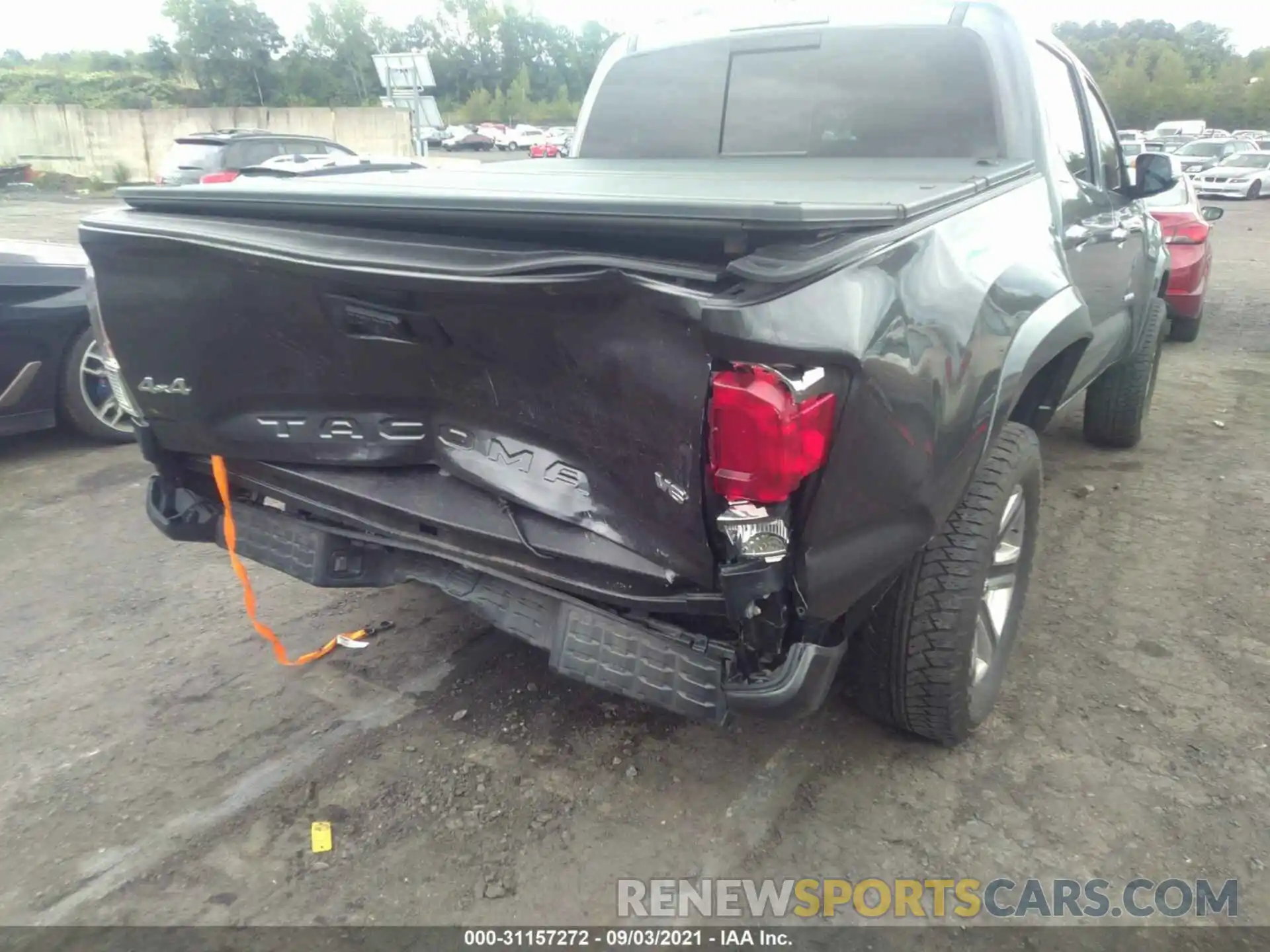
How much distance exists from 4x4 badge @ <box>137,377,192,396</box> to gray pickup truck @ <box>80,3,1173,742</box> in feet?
0.07

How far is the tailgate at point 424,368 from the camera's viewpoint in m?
1.84

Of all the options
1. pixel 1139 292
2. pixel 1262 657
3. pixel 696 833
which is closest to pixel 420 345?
pixel 696 833

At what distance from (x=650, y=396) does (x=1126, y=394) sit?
13.2 ft

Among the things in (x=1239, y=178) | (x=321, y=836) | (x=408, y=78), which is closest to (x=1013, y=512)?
(x=321, y=836)

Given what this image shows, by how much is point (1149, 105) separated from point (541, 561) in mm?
76747

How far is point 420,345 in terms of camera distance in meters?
2.14

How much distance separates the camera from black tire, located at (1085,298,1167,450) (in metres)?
4.86

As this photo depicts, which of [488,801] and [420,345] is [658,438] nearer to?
[420,345]

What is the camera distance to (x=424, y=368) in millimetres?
2186

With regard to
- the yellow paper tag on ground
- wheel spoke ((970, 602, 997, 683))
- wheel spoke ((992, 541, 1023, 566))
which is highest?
wheel spoke ((992, 541, 1023, 566))

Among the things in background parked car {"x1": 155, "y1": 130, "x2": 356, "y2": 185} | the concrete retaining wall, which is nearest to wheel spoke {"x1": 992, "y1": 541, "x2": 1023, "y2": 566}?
background parked car {"x1": 155, "y1": 130, "x2": 356, "y2": 185}

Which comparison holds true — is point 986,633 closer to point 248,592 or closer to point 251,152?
point 248,592

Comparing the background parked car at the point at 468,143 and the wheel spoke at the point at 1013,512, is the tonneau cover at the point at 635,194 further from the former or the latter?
the background parked car at the point at 468,143

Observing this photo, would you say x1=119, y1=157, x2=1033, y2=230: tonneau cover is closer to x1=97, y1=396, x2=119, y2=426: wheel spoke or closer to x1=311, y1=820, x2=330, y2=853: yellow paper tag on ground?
x1=311, y1=820, x2=330, y2=853: yellow paper tag on ground
